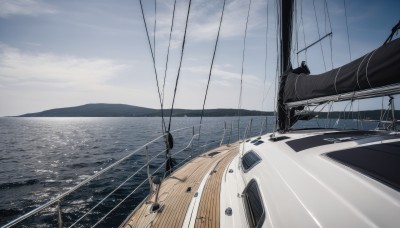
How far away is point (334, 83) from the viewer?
2980 mm

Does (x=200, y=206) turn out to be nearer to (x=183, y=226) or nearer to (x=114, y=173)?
(x=183, y=226)

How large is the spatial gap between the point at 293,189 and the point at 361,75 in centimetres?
169

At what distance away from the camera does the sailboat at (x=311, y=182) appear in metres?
1.47

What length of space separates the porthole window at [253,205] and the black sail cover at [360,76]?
1.76m

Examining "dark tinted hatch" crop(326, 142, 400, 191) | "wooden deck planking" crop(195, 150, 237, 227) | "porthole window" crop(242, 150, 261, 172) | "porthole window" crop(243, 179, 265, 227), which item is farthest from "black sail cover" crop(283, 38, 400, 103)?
"wooden deck planking" crop(195, 150, 237, 227)

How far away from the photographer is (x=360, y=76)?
2.56 metres

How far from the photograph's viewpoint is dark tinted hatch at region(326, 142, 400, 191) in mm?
1566

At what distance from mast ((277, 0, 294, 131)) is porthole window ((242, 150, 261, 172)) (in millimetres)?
1449

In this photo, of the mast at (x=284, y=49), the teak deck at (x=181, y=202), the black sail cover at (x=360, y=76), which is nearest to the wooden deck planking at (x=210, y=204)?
the teak deck at (x=181, y=202)

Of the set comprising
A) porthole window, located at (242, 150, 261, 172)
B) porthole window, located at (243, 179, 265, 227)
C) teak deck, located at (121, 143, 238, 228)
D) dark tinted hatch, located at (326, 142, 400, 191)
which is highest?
dark tinted hatch, located at (326, 142, 400, 191)

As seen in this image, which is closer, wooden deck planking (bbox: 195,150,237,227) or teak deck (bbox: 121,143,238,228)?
wooden deck planking (bbox: 195,150,237,227)

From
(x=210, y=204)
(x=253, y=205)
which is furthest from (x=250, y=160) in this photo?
(x=253, y=205)

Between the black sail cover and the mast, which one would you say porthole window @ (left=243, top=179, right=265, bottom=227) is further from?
the mast

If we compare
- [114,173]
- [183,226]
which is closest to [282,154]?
[183,226]
